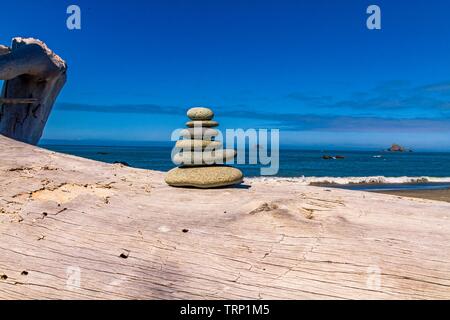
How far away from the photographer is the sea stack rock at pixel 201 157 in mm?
6879

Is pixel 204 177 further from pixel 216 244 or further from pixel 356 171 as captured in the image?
pixel 356 171

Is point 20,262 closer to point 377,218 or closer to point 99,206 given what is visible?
point 99,206

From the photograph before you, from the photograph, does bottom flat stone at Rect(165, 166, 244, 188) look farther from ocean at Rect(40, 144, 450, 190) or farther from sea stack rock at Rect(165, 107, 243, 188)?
ocean at Rect(40, 144, 450, 190)

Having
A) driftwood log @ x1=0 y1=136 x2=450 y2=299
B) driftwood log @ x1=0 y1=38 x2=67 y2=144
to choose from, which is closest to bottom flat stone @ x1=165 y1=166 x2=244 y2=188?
driftwood log @ x1=0 y1=136 x2=450 y2=299

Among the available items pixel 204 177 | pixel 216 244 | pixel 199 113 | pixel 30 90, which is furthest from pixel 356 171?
pixel 216 244

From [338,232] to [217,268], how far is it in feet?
5.04

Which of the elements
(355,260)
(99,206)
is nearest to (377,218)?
(355,260)

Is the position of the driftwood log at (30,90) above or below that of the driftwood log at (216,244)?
above

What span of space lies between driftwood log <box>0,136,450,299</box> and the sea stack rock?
455mm

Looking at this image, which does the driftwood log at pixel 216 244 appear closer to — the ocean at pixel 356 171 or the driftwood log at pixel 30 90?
the driftwood log at pixel 30 90

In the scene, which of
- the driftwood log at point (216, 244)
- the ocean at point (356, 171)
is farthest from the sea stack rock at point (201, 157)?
the ocean at point (356, 171)

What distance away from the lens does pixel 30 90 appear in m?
11.7

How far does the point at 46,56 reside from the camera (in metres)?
10.9

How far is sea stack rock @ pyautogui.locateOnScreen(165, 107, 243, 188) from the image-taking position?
6.88m
